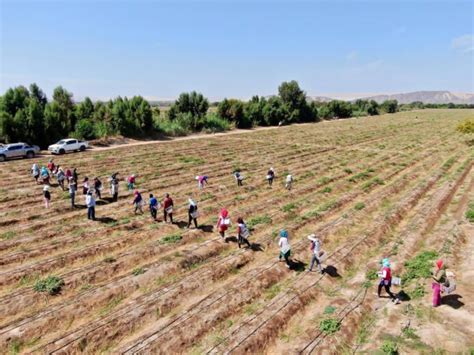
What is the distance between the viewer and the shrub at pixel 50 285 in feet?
39.9

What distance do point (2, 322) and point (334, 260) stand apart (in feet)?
41.3

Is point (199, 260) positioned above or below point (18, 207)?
below

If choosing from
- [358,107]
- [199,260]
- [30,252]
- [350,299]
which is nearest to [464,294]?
[350,299]

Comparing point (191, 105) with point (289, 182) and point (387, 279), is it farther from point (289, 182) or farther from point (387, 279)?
point (387, 279)

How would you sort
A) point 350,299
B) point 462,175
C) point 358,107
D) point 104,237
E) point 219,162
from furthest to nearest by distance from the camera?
point 358,107 < point 219,162 < point 462,175 < point 104,237 < point 350,299

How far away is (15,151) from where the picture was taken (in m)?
36.3

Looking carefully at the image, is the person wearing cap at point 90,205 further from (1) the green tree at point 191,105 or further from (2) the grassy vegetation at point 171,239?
(1) the green tree at point 191,105

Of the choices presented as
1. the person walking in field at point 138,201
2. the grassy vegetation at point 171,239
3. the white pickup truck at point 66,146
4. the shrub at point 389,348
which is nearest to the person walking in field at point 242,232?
the grassy vegetation at point 171,239

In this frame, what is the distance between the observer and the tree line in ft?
140

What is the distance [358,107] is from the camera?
12825 cm

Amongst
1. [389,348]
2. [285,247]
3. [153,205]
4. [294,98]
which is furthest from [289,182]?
[294,98]

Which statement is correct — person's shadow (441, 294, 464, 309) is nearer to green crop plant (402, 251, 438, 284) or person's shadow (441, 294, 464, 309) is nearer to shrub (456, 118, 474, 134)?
green crop plant (402, 251, 438, 284)

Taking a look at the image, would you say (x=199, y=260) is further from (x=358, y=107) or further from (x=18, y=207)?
(x=358, y=107)

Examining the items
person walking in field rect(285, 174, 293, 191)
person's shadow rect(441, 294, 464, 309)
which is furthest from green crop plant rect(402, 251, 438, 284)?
person walking in field rect(285, 174, 293, 191)
